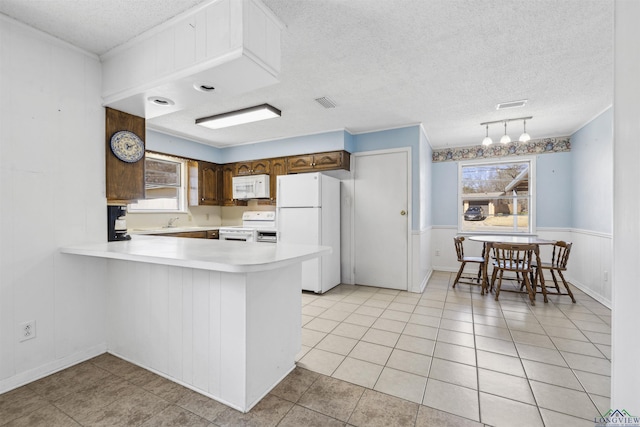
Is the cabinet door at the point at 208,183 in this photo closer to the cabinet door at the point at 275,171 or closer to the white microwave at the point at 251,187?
the white microwave at the point at 251,187

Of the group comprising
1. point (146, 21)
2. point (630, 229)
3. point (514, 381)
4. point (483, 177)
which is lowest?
point (514, 381)

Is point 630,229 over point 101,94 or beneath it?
beneath

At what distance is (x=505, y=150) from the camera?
16.2 ft

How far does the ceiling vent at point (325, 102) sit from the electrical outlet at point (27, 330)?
302 cm

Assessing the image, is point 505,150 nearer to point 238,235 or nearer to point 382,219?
point 382,219

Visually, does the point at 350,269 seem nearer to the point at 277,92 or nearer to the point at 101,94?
the point at 277,92

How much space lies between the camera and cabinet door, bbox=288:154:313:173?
4379 mm

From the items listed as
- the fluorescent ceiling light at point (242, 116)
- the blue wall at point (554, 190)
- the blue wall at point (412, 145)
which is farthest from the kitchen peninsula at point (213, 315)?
the blue wall at point (554, 190)

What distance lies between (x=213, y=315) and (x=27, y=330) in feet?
4.29

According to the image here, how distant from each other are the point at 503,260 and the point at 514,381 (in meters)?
2.02

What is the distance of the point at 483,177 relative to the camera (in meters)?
5.27

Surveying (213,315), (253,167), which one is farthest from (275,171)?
(213,315)

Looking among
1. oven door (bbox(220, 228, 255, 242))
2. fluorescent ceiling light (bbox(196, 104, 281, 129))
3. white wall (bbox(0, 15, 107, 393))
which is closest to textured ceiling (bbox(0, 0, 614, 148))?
fluorescent ceiling light (bbox(196, 104, 281, 129))

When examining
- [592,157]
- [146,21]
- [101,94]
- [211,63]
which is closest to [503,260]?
[592,157]
